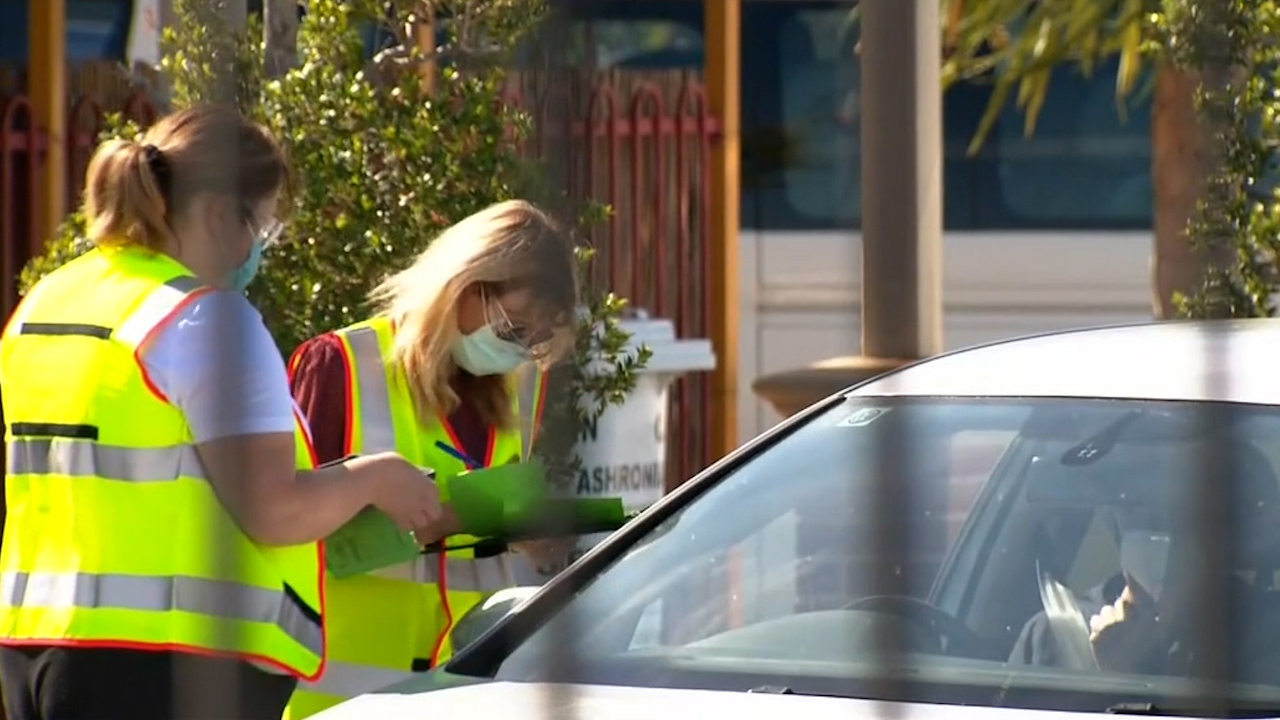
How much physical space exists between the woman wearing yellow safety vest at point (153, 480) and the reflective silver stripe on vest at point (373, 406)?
34 centimetres

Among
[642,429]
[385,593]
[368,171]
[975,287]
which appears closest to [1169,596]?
[385,593]

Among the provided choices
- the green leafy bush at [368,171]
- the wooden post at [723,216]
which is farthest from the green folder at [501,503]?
the wooden post at [723,216]

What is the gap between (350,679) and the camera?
3.45m

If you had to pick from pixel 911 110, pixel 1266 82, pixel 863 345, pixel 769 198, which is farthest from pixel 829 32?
pixel 863 345

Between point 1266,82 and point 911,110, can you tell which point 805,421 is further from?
point 1266,82

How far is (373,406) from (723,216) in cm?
433

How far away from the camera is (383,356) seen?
3512 millimetres

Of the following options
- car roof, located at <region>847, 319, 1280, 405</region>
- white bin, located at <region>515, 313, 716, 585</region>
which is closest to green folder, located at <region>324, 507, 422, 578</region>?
car roof, located at <region>847, 319, 1280, 405</region>

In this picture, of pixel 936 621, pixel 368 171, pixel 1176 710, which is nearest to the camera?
pixel 1176 710

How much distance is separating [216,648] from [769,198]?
247 inches

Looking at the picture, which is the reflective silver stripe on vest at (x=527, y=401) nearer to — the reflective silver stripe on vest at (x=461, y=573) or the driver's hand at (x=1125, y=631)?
the reflective silver stripe on vest at (x=461, y=573)

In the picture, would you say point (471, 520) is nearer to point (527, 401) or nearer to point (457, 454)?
point (457, 454)

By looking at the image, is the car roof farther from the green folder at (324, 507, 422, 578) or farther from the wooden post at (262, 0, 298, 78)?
the wooden post at (262, 0, 298, 78)

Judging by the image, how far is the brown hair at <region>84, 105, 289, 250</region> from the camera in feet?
9.98
